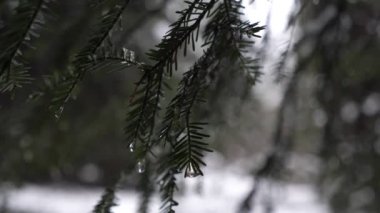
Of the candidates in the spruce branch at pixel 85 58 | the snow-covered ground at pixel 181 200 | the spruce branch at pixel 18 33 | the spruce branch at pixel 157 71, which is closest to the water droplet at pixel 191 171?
the spruce branch at pixel 157 71

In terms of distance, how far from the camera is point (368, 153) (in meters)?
4.72

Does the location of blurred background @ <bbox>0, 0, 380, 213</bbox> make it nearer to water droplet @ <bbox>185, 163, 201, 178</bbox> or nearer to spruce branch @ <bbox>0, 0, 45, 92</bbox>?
water droplet @ <bbox>185, 163, 201, 178</bbox>

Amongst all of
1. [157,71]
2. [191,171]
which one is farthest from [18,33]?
[191,171]

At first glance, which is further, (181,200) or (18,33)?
(181,200)

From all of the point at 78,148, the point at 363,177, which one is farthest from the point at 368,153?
the point at 78,148

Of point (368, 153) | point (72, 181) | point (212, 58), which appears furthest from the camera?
point (72, 181)

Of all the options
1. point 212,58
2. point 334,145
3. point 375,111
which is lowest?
point 212,58

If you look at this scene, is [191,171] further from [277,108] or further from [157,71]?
[277,108]

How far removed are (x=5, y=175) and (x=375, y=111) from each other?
336 centimetres

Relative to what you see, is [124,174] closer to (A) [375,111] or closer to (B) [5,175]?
(B) [5,175]

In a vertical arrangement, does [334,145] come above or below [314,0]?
above

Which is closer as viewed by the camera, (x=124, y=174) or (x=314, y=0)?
(x=314, y=0)

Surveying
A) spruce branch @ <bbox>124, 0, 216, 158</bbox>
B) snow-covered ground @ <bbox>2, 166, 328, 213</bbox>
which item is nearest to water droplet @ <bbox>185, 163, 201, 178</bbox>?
spruce branch @ <bbox>124, 0, 216, 158</bbox>

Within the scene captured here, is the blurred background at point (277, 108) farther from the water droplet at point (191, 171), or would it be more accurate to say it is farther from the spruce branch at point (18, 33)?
the spruce branch at point (18, 33)
